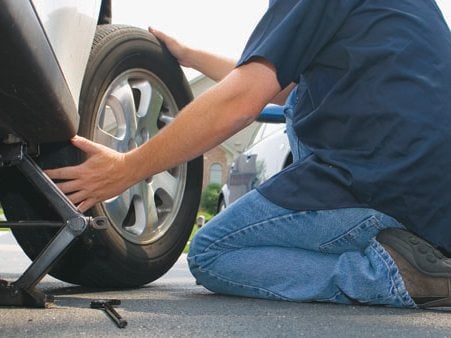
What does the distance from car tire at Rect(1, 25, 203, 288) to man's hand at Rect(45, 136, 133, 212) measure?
1.9 inches

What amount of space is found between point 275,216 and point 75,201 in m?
0.61

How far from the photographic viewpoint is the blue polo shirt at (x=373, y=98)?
1.97 meters

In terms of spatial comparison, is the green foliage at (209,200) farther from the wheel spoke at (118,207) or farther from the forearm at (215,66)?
the wheel spoke at (118,207)

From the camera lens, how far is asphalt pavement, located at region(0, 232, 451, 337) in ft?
5.02

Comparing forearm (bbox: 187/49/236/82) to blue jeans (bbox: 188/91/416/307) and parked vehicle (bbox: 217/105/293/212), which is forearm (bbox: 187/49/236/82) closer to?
blue jeans (bbox: 188/91/416/307)

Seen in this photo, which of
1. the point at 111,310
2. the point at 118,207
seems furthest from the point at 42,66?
the point at 118,207

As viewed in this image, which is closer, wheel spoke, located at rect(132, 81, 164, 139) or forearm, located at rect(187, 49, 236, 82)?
wheel spoke, located at rect(132, 81, 164, 139)

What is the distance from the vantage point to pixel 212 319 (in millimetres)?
1708

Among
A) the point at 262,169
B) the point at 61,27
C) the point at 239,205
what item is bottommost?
the point at 262,169

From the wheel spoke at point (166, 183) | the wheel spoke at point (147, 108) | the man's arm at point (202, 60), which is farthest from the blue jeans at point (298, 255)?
the man's arm at point (202, 60)

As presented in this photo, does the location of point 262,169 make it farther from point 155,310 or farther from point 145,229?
point 155,310

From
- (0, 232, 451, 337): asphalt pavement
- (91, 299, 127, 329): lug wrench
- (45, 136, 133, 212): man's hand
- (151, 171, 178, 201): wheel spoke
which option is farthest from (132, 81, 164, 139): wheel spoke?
(91, 299, 127, 329): lug wrench

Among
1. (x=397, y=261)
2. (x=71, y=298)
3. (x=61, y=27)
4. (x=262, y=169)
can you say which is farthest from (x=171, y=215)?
(x=262, y=169)

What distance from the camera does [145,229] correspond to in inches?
95.7
